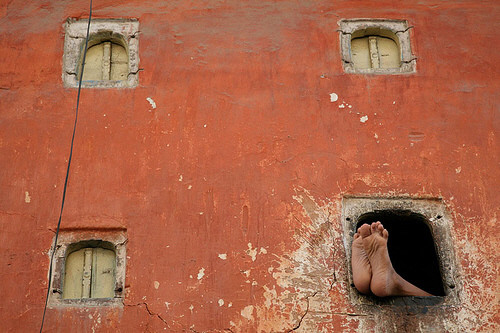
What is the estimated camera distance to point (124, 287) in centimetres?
612

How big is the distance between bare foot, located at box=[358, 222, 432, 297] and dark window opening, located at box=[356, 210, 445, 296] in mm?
311

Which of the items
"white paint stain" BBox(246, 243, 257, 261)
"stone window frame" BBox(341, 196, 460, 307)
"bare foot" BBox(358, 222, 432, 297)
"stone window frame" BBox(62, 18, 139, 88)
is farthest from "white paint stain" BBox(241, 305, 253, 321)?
"stone window frame" BBox(62, 18, 139, 88)

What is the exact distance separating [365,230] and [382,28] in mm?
1982

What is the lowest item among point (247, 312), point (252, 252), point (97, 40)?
point (247, 312)

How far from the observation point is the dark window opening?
646 centimetres

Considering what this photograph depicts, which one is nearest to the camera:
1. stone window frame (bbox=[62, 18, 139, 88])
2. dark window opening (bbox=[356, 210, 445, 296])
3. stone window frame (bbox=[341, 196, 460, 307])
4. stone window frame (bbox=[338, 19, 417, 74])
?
stone window frame (bbox=[341, 196, 460, 307])

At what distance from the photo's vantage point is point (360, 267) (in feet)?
19.9

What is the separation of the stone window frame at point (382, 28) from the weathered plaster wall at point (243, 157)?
0.07 metres

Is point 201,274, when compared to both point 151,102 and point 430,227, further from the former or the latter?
point 430,227

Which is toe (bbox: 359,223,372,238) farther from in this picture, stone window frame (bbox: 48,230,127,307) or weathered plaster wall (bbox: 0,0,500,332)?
stone window frame (bbox: 48,230,127,307)

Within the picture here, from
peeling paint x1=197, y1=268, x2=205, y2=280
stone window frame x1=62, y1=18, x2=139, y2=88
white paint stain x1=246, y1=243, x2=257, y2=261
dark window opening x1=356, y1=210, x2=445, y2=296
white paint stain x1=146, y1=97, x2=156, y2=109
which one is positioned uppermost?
stone window frame x1=62, y1=18, x2=139, y2=88

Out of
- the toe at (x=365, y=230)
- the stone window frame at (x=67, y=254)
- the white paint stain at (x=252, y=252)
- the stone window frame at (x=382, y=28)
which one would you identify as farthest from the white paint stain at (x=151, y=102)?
the toe at (x=365, y=230)

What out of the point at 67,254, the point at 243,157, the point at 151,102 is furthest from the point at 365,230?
the point at 67,254

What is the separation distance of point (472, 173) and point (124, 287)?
267cm
